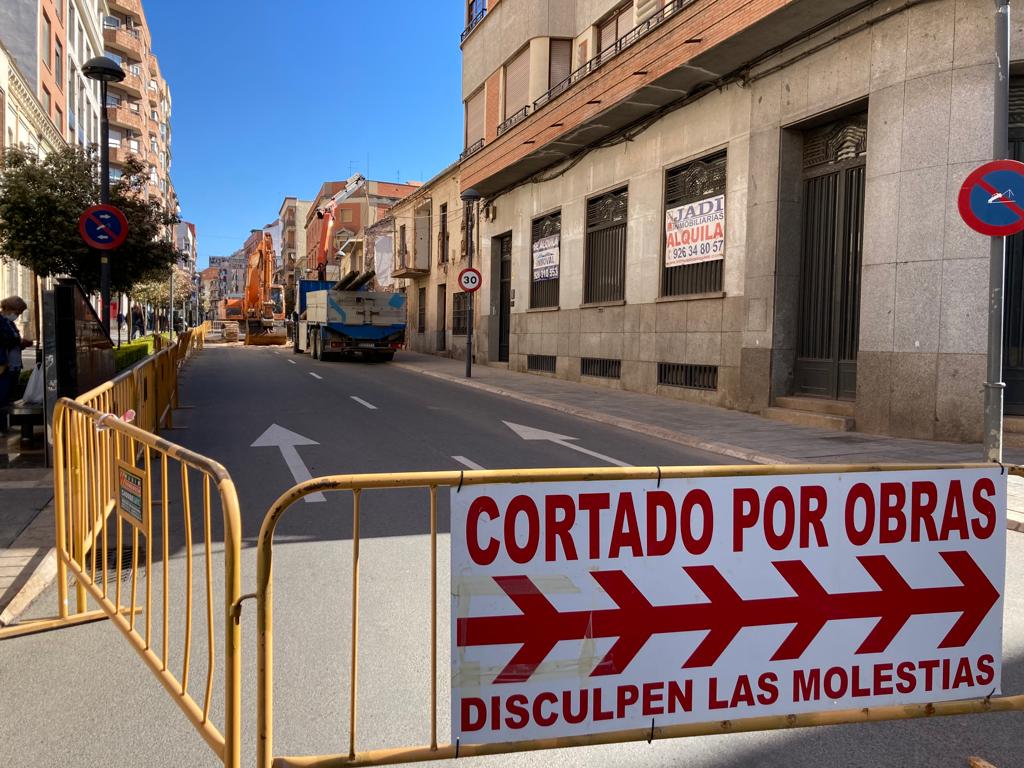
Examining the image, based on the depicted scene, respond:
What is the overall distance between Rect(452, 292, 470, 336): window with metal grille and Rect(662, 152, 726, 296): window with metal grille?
15325mm

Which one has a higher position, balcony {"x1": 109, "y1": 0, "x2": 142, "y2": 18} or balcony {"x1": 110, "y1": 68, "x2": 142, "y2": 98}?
balcony {"x1": 109, "y1": 0, "x2": 142, "y2": 18}

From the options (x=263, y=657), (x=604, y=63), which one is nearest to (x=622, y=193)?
(x=604, y=63)

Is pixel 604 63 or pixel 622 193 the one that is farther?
pixel 622 193

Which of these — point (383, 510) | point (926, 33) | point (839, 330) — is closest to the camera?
point (383, 510)

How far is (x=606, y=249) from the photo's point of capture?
63.1ft

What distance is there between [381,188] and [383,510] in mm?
58431

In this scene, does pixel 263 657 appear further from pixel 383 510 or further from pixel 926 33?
pixel 926 33

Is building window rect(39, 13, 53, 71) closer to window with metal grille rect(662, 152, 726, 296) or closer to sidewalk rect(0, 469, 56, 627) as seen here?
window with metal grille rect(662, 152, 726, 296)

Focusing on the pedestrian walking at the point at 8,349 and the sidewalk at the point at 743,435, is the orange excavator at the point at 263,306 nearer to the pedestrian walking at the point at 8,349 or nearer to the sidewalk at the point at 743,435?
the sidewalk at the point at 743,435

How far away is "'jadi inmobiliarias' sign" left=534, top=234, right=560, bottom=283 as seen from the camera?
22.0m

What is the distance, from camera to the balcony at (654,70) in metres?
12.3

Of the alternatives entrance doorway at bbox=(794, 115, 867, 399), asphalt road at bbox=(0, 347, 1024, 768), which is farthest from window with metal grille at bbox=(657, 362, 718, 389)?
asphalt road at bbox=(0, 347, 1024, 768)

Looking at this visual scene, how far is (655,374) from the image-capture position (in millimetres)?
16688

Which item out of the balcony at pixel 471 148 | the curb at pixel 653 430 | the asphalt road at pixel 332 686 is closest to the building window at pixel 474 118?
the balcony at pixel 471 148
